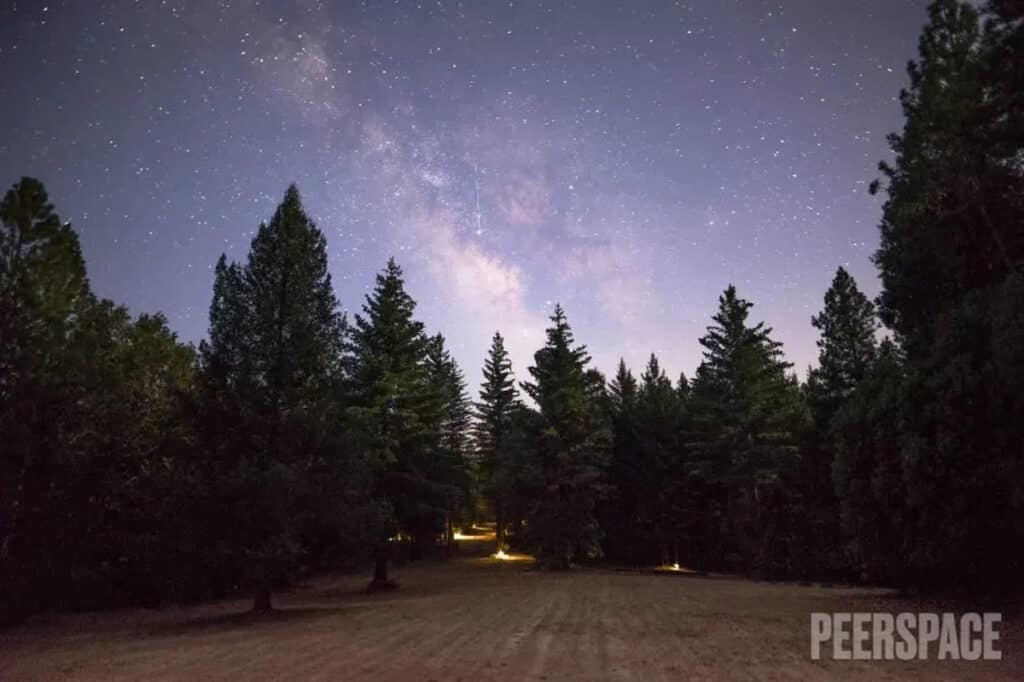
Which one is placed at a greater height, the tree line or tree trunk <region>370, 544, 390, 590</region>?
the tree line

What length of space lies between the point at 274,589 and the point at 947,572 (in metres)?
28.0

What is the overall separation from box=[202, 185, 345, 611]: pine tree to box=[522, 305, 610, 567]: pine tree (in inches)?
869

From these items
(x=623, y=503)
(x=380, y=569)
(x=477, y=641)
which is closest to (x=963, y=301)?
(x=477, y=641)

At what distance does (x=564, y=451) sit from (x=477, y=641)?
2880cm

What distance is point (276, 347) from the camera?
20484 mm

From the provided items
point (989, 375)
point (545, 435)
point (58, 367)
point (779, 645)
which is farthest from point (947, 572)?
point (58, 367)

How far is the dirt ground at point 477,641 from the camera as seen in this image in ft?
32.2

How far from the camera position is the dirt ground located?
982 cm

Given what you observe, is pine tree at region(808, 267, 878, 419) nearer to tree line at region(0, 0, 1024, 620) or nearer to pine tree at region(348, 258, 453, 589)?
tree line at region(0, 0, 1024, 620)

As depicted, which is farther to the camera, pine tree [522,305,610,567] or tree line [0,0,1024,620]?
pine tree [522,305,610,567]

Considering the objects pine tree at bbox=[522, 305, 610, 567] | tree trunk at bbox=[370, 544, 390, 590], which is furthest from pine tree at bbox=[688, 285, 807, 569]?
tree trunk at bbox=[370, 544, 390, 590]

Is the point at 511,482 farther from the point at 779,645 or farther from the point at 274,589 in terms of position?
the point at 779,645

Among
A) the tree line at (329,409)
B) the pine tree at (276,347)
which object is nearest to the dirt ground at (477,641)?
the tree line at (329,409)

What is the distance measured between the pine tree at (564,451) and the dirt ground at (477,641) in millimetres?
14674
